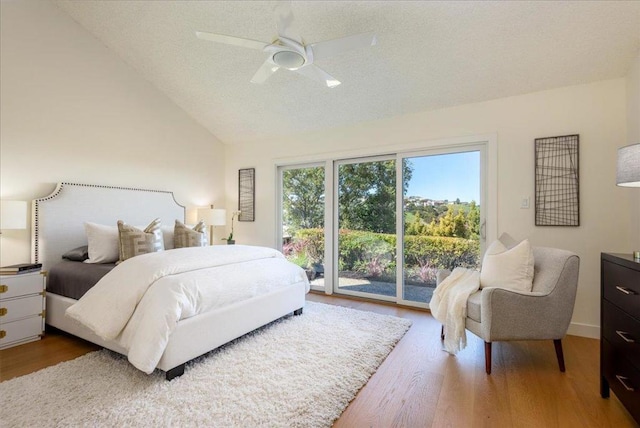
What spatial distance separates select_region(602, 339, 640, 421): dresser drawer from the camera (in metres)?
1.50

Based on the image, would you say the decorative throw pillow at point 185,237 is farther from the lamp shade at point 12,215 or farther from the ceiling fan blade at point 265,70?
the ceiling fan blade at point 265,70

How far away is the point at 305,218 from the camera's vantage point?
463 cm

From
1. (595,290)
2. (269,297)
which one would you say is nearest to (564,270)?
(595,290)

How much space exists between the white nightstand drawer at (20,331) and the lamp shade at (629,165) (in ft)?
14.8

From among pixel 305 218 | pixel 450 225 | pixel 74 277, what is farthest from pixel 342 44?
pixel 74 277

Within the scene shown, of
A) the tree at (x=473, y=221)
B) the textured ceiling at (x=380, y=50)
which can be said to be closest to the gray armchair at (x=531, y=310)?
the tree at (x=473, y=221)

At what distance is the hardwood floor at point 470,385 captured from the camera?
1.67 meters

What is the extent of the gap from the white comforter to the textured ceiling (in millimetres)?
2247

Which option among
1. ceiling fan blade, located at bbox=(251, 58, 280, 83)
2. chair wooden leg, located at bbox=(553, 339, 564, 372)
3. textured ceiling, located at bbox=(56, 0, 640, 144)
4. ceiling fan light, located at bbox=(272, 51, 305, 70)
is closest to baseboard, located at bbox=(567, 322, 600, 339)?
chair wooden leg, located at bbox=(553, 339, 564, 372)

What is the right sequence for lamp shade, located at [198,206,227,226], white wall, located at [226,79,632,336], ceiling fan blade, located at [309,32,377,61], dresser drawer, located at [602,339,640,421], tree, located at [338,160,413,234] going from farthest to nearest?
lamp shade, located at [198,206,227,226]
tree, located at [338,160,413,234]
white wall, located at [226,79,632,336]
ceiling fan blade, located at [309,32,377,61]
dresser drawer, located at [602,339,640,421]

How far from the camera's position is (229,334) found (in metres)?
2.41

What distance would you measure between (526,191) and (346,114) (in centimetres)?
223

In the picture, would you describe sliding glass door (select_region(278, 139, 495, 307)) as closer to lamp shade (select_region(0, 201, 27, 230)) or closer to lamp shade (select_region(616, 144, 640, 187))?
lamp shade (select_region(616, 144, 640, 187))

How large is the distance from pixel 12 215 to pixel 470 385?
390 cm
